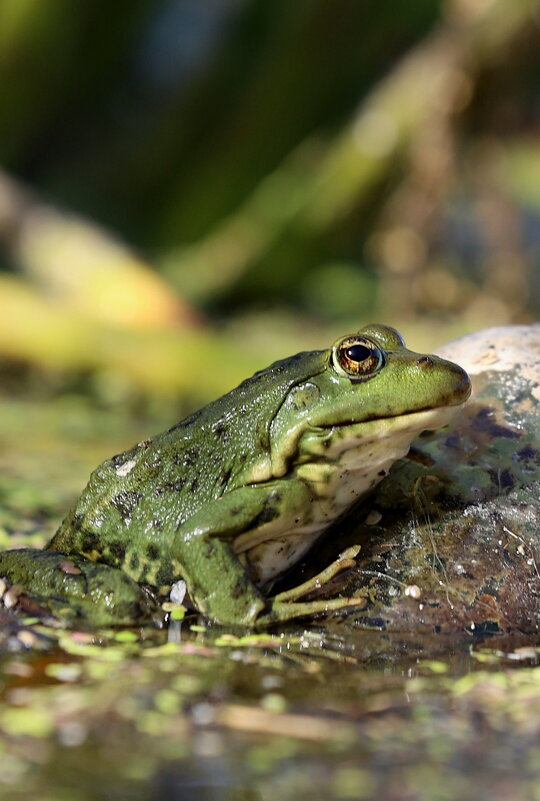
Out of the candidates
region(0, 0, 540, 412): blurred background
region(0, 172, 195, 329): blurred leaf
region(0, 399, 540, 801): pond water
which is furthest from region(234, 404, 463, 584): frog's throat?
region(0, 0, 540, 412): blurred background

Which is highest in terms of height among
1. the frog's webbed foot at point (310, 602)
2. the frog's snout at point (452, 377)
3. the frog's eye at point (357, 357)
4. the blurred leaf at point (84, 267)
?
the blurred leaf at point (84, 267)

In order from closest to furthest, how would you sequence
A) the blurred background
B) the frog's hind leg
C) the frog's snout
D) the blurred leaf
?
the frog's snout → the frog's hind leg → the blurred leaf → the blurred background

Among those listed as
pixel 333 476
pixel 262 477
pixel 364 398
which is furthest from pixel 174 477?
pixel 364 398

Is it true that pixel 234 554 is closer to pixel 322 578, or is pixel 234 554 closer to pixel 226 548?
pixel 226 548

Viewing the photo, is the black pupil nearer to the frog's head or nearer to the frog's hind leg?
the frog's head

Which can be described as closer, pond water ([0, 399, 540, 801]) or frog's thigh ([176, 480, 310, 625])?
pond water ([0, 399, 540, 801])

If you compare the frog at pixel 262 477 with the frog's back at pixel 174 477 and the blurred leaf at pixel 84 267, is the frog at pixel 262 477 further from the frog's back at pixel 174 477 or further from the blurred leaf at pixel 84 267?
the blurred leaf at pixel 84 267

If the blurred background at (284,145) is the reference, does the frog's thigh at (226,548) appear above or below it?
below

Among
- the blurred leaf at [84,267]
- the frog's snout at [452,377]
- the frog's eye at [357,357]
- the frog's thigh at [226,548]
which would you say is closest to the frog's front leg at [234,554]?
the frog's thigh at [226,548]
